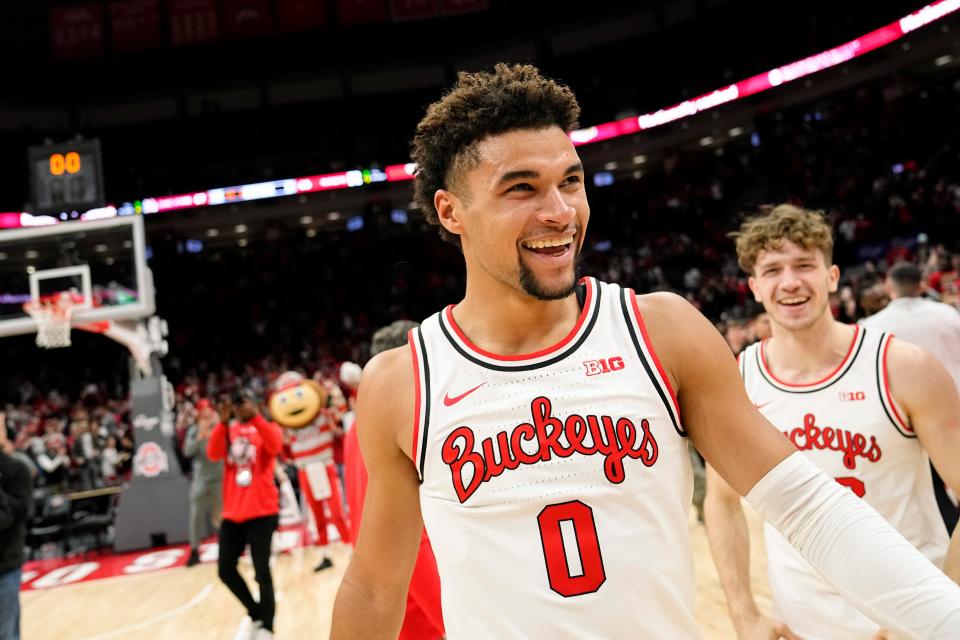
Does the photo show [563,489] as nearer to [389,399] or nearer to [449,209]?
[389,399]

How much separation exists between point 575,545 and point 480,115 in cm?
90

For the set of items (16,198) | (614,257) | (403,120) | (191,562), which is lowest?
(191,562)

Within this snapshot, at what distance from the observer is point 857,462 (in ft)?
7.53

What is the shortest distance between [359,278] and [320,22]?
7125 millimetres

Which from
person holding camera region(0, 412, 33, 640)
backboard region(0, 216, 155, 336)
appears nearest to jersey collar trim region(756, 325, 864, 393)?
person holding camera region(0, 412, 33, 640)

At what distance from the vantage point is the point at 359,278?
22.7 meters

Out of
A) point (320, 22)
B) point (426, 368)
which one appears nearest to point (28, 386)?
point (320, 22)

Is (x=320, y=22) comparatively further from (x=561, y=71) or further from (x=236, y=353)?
(x=236, y=353)

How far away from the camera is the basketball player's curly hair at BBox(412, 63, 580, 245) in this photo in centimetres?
163

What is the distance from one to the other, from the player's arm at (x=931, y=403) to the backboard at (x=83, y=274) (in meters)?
8.58

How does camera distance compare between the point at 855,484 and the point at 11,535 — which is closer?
the point at 855,484

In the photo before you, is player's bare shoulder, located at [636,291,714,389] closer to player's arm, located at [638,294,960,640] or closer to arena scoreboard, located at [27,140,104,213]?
player's arm, located at [638,294,960,640]

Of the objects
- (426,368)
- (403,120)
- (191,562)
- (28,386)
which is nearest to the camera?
(426,368)

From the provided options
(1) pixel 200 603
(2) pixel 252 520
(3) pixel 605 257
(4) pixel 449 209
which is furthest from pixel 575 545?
(3) pixel 605 257
